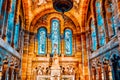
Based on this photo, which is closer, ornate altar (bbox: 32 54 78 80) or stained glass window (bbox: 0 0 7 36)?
stained glass window (bbox: 0 0 7 36)

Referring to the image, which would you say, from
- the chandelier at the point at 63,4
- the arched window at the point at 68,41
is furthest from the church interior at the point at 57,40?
the chandelier at the point at 63,4

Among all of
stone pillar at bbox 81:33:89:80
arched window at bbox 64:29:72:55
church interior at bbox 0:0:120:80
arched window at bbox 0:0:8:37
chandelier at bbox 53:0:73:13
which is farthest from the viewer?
arched window at bbox 64:29:72:55

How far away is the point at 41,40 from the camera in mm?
15789

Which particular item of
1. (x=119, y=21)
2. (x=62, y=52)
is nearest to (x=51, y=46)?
(x=62, y=52)

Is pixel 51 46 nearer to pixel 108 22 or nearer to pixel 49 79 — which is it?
pixel 49 79

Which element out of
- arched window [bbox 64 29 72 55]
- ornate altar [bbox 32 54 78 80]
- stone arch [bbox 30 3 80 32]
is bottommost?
ornate altar [bbox 32 54 78 80]

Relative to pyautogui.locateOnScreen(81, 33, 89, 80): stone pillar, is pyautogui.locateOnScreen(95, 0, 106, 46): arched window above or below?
above

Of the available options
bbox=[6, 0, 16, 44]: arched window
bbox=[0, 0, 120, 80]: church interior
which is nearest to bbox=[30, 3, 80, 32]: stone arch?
bbox=[0, 0, 120, 80]: church interior

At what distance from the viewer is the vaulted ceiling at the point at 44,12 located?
14641 millimetres

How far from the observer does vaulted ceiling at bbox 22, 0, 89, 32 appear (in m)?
14.6

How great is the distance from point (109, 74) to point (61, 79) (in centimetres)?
519

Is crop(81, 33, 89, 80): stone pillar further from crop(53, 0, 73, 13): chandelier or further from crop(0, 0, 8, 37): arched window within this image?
crop(0, 0, 8, 37): arched window

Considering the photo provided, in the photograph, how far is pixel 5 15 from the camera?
10.2m

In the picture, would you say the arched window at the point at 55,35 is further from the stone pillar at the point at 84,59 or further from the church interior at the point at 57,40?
the stone pillar at the point at 84,59
